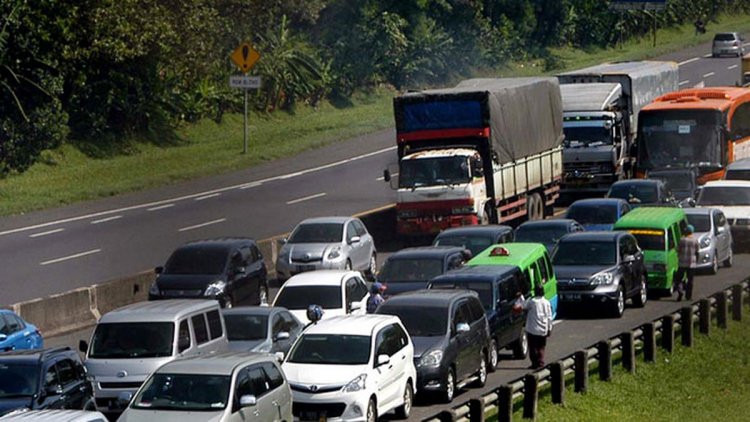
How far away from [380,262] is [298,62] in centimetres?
3045

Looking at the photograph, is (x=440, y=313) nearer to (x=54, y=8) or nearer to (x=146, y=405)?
(x=146, y=405)

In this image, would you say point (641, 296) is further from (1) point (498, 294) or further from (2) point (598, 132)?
(2) point (598, 132)

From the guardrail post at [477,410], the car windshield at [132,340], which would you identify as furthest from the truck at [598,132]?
the guardrail post at [477,410]

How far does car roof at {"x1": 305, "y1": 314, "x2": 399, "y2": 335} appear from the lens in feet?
64.7

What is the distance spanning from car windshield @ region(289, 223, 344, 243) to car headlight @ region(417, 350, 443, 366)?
38.6ft

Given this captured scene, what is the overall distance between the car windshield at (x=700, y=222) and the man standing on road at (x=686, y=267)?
3011 millimetres

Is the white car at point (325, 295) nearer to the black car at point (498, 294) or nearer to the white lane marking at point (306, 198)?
Result: the black car at point (498, 294)

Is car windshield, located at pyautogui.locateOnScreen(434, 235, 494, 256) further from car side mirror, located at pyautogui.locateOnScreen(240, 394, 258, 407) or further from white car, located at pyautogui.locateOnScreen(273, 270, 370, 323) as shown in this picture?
car side mirror, located at pyautogui.locateOnScreen(240, 394, 258, 407)

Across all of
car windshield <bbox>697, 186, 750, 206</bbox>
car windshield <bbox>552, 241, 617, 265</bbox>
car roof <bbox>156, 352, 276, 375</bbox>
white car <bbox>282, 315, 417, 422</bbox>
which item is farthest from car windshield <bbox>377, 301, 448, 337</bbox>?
car windshield <bbox>697, 186, 750, 206</bbox>

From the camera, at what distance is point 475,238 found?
3108 cm

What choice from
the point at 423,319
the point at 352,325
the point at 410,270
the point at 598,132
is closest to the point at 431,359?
the point at 423,319

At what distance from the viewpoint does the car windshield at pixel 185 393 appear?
16.5 m

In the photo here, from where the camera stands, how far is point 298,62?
65062 mm

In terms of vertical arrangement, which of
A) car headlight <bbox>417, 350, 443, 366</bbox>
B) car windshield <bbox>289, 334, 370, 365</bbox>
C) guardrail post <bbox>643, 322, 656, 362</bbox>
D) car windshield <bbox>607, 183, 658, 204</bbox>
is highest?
car windshield <bbox>289, 334, 370, 365</bbox>
